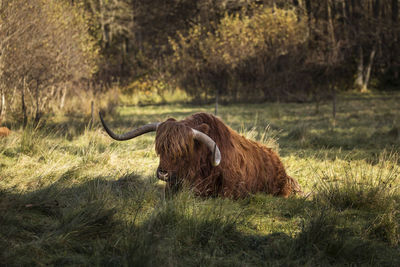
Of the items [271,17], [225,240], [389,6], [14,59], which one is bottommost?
[225,240]

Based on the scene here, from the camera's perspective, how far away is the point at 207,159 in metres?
4.17

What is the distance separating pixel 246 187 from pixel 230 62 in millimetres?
15301

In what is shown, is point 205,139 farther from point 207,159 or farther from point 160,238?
point 160,238

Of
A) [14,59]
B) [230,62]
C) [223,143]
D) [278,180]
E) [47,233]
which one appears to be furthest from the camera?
[230,62]

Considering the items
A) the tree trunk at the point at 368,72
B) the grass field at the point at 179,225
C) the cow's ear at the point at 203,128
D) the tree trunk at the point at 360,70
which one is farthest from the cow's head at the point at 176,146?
the tree trunk at the point at 368,72

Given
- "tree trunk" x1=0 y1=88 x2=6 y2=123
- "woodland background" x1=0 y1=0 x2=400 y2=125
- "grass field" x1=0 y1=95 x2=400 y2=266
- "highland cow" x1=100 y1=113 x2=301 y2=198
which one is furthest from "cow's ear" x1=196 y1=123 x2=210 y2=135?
"tree trunk" x1=0 y1=88 x2=6 y2=123

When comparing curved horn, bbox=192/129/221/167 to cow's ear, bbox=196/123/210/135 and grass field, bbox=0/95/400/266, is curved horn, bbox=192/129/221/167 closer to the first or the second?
cow's ear, bbox=196/123/210/135

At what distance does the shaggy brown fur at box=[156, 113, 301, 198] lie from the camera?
396 cm

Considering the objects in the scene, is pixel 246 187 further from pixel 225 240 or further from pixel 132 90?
pixel 132 90

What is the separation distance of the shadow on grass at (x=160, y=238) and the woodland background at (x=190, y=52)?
7.43 metres

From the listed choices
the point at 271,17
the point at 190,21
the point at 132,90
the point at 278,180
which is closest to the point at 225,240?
the point at 278,180

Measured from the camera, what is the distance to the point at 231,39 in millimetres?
19156

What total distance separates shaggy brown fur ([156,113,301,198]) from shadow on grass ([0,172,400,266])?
489 mm

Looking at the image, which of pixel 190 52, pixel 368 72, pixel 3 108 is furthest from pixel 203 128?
pixel 368 72
